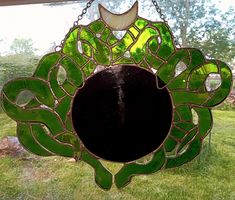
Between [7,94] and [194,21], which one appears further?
[194,21]

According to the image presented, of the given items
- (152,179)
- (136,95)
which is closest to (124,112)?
(136,95)

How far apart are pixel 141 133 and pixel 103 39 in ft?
0.85

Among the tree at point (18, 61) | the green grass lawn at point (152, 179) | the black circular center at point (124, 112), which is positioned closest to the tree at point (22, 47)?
the tree at point (18, 61)

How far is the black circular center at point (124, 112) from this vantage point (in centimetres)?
79

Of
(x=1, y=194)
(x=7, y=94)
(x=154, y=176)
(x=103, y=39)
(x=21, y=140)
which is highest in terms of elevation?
(x=103, y=39)

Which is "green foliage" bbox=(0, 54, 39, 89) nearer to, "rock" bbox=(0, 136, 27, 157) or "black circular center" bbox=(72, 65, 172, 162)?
"rock" bbox=(0, 136, 27, 157)

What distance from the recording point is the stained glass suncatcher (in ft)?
2.61

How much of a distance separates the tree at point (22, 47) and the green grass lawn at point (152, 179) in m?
0.22

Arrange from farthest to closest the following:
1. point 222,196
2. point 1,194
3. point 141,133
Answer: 1. point 1,194
2. point 222,196
3. point 141,133

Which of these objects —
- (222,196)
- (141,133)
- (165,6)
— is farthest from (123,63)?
(222,196)

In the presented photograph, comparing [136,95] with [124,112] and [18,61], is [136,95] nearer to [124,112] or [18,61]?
[124,112]

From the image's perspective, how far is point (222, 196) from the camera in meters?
0.92

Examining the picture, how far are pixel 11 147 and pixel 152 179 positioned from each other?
0.46m

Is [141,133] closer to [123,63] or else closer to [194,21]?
[123,63]
